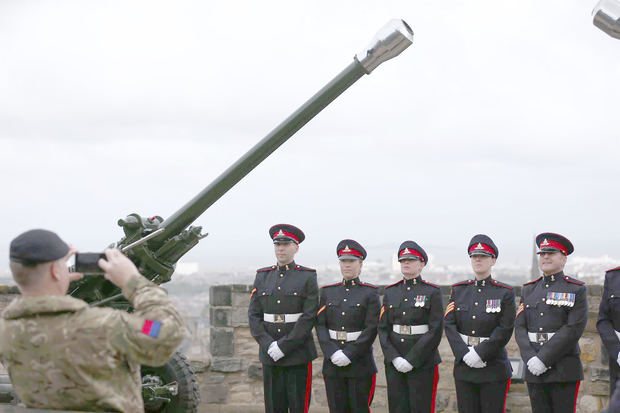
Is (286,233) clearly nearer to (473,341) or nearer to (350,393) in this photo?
(350,393)

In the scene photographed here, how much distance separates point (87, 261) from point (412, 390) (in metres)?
3.41

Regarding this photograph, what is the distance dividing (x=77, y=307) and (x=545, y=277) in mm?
3920

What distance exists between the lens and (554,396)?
506 cm

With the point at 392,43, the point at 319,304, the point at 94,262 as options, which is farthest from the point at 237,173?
the point at 94,262

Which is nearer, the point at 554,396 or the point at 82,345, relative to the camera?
the point at 82,345

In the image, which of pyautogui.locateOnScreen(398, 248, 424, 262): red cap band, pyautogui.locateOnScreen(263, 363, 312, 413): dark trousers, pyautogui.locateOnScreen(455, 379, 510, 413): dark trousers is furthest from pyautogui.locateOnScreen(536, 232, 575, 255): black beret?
pyautogui.locateOnScreen(263, 363, 312, 413): dark trousers

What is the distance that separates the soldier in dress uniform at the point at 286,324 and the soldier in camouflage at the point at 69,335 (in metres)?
3.19

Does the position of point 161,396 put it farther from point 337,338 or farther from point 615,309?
point 615,309

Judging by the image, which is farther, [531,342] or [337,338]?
[337,338]

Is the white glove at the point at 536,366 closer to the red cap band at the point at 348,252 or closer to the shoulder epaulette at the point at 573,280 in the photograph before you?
the shoulder epaulette at the point at 573,280

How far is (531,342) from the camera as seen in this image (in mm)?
5223

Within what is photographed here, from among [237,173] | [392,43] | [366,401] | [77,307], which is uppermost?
[392,43]

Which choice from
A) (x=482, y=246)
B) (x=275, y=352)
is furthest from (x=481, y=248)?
(x=275, y=352)

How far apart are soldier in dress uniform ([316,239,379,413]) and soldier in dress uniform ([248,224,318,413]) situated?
0.15 meters
